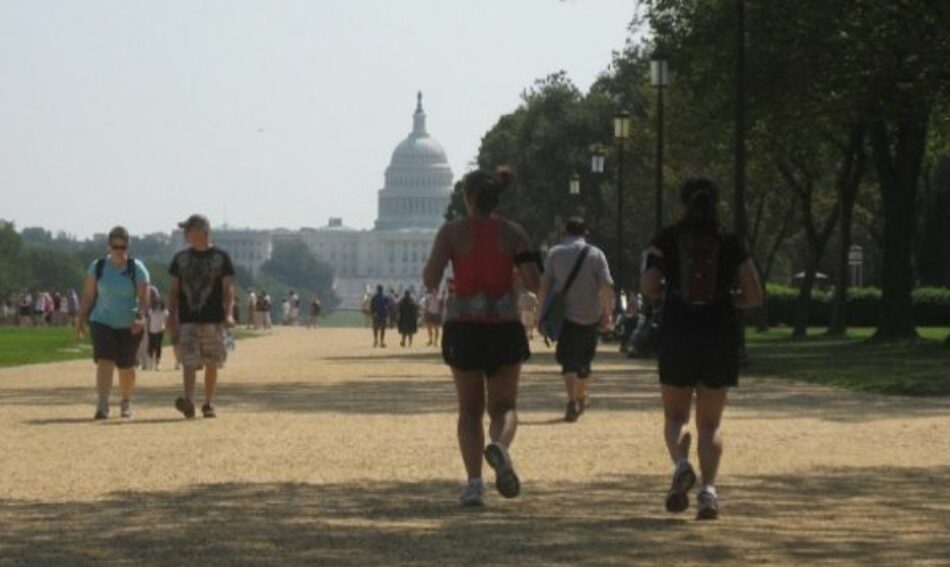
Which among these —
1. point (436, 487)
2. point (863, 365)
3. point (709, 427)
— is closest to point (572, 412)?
point (436, 487)

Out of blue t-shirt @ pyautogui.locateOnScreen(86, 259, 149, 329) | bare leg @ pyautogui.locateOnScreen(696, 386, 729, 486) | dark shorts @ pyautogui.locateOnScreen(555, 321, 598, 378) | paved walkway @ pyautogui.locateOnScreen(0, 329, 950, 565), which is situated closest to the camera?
paved walkway @ pyautogui.locateOnScreen(0, 329, 950, 565)

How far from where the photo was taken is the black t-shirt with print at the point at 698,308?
44.6ft

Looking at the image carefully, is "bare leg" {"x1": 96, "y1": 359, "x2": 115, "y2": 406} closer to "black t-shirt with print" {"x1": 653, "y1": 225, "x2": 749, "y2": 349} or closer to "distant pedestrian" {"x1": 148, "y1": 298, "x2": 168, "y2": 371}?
"black t-shirt with print" {"x1": 653, "y1": 225, "x2": 749, "y2": 349}

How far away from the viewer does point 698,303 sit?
13578 mm

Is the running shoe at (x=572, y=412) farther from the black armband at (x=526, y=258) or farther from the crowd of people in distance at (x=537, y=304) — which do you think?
the black armband at (x=526, y=258)

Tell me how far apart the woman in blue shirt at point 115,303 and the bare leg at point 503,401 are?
9.32 metres

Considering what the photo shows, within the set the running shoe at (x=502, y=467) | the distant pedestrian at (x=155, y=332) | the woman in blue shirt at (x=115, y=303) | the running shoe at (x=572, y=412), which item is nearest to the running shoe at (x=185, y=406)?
the woman in blue shirt at (x=115, y=303)

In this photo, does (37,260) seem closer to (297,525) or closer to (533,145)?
(533,145)

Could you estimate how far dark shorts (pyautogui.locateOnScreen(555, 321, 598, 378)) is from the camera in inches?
908

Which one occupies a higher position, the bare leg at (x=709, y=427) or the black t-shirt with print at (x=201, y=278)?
the black t-shirt with print at (x=201, y=278)

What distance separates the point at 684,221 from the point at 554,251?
8.56 metres

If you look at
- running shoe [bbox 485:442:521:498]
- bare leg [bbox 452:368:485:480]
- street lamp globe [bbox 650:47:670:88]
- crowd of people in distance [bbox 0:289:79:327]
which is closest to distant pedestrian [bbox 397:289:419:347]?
street lamp globe [bbox 650:47:670:88]

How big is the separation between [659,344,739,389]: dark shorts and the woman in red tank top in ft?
3.09

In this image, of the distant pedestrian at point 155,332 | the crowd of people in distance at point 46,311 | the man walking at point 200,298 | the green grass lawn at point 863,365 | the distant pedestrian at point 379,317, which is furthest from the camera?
the crowd of people in distance at point 46,311
